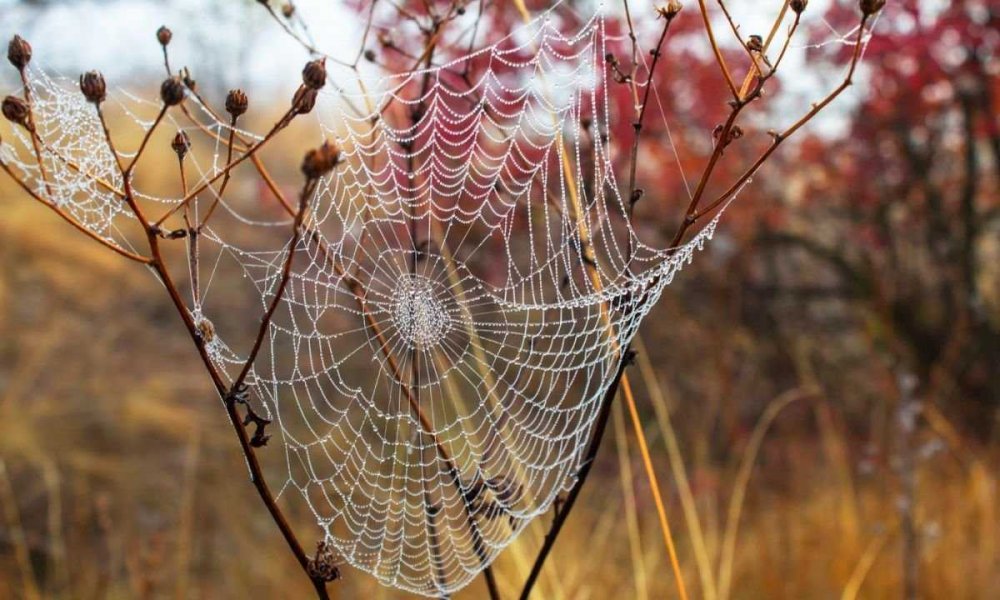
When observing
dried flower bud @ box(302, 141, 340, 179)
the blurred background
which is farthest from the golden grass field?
dried flower bud @ box(302, 141, 340, 179)

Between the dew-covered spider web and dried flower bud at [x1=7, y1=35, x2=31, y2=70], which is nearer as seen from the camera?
dried flower bud at [x1=7, y1=35, x2=31, y2=70]

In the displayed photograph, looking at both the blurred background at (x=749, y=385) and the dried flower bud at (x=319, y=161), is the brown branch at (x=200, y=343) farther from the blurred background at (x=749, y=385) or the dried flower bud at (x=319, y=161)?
the blurred background at (x=749, y=385)

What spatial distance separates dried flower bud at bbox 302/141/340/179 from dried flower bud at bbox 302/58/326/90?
0.08 m

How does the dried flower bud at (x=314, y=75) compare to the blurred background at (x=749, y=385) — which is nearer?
the dried flower bud at (x=314, y=75)

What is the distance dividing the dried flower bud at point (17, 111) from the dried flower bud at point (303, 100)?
27cm

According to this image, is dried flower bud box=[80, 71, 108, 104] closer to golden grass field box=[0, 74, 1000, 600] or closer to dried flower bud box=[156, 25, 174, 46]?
dried flower bud box=[156, 25, 174, 46]

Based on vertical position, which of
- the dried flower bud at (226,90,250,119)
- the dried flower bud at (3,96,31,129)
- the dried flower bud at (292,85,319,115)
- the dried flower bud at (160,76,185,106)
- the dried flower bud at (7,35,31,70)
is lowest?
the dried flower bud at (292,85,319,115)

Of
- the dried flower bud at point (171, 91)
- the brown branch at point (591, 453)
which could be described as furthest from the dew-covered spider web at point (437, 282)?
the dried flower bud at point (171, 91)

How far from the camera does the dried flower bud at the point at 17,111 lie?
919 mm

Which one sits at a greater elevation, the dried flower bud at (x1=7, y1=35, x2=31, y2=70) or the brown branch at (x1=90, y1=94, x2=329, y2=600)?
the dried flower bud at (x1=7, y1=35, x2=31, y2=70)

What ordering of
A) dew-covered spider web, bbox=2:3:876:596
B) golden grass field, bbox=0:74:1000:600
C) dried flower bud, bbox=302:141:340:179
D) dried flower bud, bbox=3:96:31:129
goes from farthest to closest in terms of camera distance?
golden grass field, bbox=0:74:1000:600 < dew-covered spider web, bbox=2:3:876:596 < dried flower bud, bbox=3:96:31:129 < dried flower bud, bbox=302:141:340:179

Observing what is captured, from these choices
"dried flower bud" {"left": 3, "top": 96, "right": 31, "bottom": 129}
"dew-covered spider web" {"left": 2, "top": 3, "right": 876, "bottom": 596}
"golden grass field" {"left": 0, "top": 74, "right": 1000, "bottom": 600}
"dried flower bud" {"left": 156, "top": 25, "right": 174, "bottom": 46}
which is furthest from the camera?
"golden grass field" {"left": 0, "top": 74, "right": 1000, "bottom": 600}

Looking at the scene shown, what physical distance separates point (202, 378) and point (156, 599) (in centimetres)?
256

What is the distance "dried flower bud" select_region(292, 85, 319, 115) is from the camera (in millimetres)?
890
